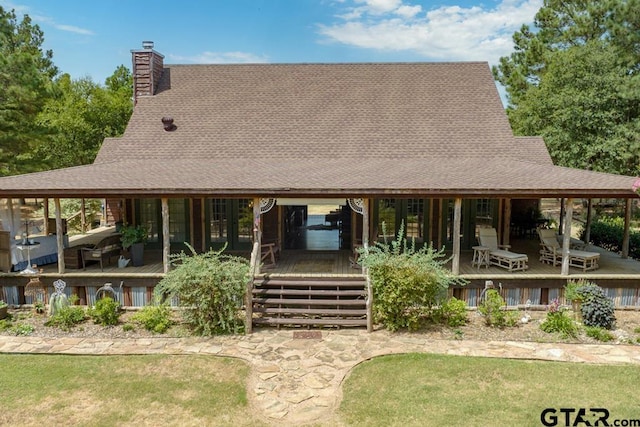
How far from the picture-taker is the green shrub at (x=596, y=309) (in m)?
9.12

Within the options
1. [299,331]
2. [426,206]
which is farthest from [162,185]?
[426,206]

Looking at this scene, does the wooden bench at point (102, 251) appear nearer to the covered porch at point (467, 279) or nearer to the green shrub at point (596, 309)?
the covered porch at point (467, 279)

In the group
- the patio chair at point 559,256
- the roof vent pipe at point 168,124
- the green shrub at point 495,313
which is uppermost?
the roof vent pipe at point 168,124

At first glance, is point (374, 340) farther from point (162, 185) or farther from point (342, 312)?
point (162, 185)

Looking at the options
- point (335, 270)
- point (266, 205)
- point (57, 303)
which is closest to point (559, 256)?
point (335, 270)

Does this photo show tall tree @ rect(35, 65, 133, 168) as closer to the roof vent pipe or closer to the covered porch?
the roof vent pipe

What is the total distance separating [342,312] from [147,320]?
4155 millimetres

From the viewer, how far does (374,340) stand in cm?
865

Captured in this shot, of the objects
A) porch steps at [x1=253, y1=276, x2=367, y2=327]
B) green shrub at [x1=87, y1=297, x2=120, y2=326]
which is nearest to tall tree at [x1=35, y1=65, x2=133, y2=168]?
green shrub at [x1=87, y1=297, x2=120, y2=326]

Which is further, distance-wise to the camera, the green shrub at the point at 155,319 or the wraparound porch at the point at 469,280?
the wraparound porch at the point at 469,280

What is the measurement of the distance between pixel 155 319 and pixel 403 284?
17.3ft

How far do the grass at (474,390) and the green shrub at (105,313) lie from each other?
5.59 m

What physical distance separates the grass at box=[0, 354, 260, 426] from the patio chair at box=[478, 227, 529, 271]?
23.7 ft

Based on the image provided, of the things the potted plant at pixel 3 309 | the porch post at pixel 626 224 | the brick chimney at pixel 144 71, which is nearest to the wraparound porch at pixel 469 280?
the potted plant at pixel 3 309
